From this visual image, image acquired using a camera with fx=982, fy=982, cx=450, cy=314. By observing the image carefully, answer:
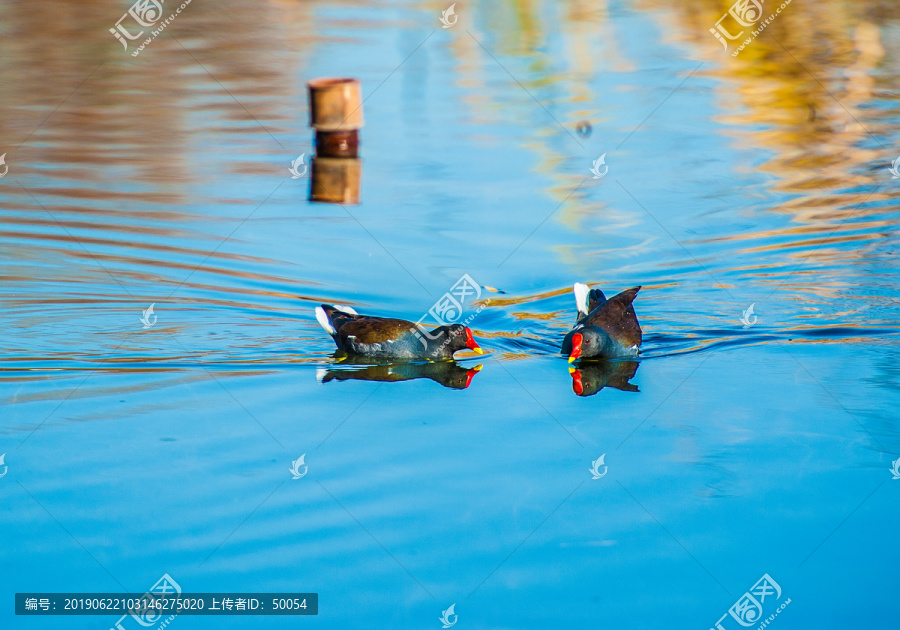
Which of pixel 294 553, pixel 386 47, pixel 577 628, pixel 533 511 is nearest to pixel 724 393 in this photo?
pixel 533 511

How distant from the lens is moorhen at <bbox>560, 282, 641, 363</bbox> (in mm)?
7547

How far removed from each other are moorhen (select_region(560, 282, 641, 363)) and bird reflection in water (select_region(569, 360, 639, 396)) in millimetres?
69

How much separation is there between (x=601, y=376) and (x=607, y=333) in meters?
0.34

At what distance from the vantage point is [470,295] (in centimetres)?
900

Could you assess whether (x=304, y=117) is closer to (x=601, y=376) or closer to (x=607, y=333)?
(x=607, y=333)

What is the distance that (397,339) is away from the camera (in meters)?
7.75

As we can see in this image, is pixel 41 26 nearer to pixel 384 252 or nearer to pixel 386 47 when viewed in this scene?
pixel 386 47

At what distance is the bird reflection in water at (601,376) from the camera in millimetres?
7387

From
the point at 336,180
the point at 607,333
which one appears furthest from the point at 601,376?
the point at 336,180

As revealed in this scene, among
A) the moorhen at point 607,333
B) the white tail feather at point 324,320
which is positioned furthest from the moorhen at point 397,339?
the moorhen at point 607,333

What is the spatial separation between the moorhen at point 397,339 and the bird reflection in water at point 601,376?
0.85 m
